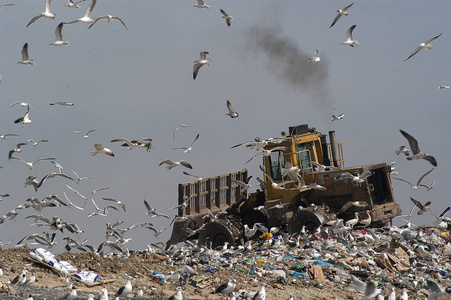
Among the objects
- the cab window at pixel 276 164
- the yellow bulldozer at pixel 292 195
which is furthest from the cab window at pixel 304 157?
the cab window at pixel 276 164

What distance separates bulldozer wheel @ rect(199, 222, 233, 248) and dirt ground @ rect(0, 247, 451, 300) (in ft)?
9.81

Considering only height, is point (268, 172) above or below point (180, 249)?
above

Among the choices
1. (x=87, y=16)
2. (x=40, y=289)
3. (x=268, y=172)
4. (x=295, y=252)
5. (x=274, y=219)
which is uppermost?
(x=87, y=16)

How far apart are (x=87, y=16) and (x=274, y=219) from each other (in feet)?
20.3

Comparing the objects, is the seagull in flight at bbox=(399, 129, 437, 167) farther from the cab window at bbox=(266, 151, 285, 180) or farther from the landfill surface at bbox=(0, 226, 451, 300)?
the cab window at bbox=(266, 151, 285, 180)

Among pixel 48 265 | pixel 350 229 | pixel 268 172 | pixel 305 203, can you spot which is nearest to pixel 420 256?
pixel 350 229

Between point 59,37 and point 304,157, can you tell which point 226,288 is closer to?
point 304,157

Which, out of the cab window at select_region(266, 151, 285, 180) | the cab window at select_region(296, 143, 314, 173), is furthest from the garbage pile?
the cab window at select_region(296, 143, 314, 173)

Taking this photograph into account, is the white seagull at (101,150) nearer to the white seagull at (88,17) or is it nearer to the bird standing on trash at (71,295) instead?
the white seagull at (88,17)

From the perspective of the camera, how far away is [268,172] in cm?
1563

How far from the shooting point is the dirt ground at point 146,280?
10.6 m

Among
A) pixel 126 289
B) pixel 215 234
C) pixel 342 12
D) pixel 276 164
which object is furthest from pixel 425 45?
pixel 126 289

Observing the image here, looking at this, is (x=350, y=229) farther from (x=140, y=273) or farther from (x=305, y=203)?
(x=140, y=273)

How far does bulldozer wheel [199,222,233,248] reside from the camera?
15.4 m
